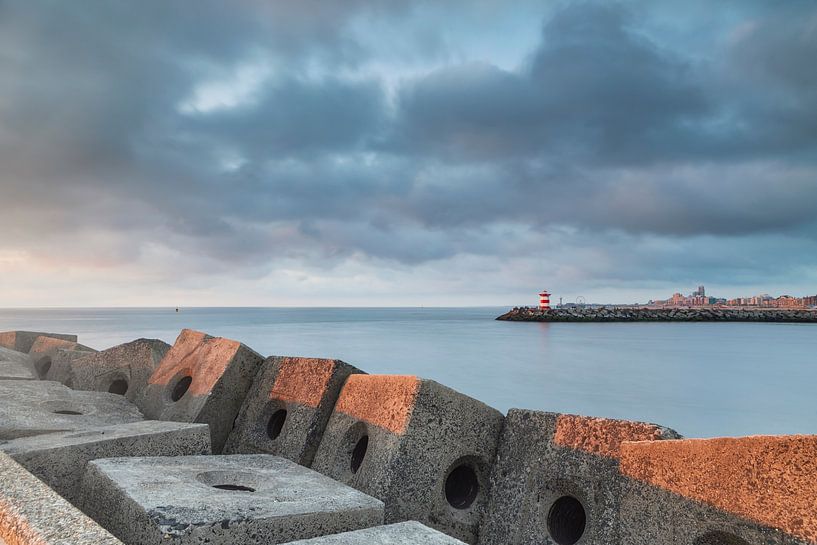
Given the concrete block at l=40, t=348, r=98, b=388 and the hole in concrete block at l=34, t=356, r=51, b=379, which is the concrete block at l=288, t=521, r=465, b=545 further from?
the hole in concrete block at l=34, t=356, r=51, b=379

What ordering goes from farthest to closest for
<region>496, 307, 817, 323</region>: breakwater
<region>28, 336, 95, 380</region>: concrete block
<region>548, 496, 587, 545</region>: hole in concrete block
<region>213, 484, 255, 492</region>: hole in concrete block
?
<region>496, 307, 817, 323</region>: breakwater
<region>28, 336, 95, 380</region>: concrete block
<region>548, 496, 587, 545</region>: hole in concrete block
<region>213, 484, 255, 492</region>: hole in concrete block

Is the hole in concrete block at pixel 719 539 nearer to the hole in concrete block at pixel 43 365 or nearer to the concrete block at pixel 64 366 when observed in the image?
the concrete block at pixel 64 366

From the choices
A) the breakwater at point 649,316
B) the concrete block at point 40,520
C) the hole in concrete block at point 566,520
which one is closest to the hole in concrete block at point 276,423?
the hole in concrete block at point 566,520

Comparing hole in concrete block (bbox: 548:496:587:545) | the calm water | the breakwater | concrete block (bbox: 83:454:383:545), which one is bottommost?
the calm water

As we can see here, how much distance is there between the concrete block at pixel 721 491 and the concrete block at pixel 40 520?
2543 millimetres

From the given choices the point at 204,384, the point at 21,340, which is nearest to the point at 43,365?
the point at 21,340

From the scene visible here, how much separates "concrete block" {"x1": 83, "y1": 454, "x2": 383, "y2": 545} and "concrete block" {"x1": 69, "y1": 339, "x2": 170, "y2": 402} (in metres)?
3.67

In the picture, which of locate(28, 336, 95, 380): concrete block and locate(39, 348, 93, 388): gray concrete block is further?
locate(28, 336, 95, 380): concrete block

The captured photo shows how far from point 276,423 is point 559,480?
9.76ft

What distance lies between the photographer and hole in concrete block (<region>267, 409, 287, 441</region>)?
550 cm

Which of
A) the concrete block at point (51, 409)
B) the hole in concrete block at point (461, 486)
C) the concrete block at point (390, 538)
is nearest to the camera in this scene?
the concrete block at point (390, 538)

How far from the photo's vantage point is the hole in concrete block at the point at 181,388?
6.45 m

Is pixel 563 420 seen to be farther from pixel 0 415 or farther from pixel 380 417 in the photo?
pixel 0 415

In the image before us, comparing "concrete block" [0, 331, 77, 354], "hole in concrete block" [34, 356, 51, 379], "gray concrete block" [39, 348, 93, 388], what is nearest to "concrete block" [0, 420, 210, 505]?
"gray concrete block" [39, 348, 93, 388]
